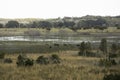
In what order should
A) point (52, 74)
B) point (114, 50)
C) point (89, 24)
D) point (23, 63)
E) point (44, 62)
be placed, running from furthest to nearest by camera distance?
point (89, 24), point (114, 50), point (44, 62), point (23, 63), point (52, 74)

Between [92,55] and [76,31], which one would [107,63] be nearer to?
[92,55]

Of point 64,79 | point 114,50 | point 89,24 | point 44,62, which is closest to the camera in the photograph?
point 64,79

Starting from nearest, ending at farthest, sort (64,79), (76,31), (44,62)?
(64,79)
(44,62)
(76,31)

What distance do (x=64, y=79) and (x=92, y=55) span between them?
20.1 m

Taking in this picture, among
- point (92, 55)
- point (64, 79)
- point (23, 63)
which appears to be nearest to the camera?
point (64, 79)

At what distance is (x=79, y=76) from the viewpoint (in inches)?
786

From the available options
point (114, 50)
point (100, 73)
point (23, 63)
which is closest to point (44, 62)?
point (23, 63)

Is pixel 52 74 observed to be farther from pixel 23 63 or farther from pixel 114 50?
pixel 114 50

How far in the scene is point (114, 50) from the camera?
4144cm

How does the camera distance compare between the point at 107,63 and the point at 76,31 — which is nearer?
the point at 107,63

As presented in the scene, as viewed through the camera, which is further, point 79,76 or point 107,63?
point 107,63

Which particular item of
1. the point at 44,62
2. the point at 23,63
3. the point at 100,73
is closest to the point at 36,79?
the point at 100,73

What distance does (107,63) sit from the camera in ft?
88.5

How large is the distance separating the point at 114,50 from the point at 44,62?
15.9 m
